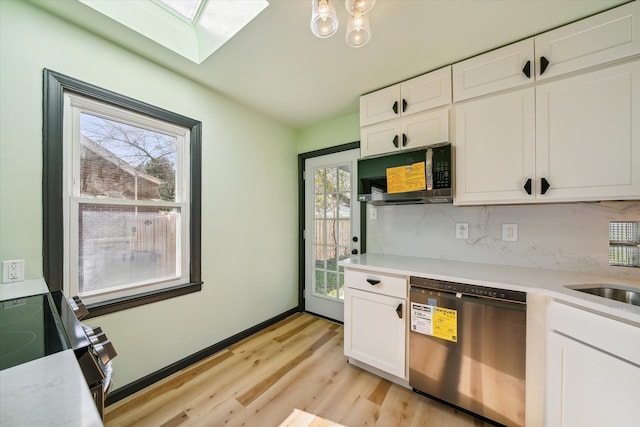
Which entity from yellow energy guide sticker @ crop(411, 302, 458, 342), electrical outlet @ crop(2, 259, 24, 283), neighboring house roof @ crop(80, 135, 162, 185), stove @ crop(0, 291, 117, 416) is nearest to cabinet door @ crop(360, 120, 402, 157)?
yellow energy guide sticker @ crop(411, 302, 458, 342)

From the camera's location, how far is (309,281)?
311cm

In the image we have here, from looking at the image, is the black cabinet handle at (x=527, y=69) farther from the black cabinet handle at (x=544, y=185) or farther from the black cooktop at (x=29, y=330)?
the black cooktop at (x=29, y=330)

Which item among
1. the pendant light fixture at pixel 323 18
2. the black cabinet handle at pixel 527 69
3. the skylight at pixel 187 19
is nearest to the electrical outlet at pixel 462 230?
the black cabinet handle at pixel 527 69

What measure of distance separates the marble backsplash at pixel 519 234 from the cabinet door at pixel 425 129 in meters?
0.60

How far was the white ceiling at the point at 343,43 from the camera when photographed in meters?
1.36

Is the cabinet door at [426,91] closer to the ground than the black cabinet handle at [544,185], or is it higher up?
higher up

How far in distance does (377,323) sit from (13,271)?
7.33 ft

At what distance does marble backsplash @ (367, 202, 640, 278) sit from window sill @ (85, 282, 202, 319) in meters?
1.81

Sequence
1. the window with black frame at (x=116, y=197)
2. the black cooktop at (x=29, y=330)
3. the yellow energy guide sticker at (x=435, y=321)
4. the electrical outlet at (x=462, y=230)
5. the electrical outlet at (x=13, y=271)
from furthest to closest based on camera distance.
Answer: the electrical outlet at (x=462, y=230) → the yellow energy guide sticker at (x=435, y=321) → the window with black frame at (x=116, y=197) → the electrical outlet at (x=13, y=271) → the black cooktop at (x=29, y=330)

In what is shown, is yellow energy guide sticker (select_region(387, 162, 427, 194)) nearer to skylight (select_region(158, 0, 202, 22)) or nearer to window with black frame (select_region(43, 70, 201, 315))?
window with black frame (select_region(43, 70, 201, 315))

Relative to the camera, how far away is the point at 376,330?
1.86 metres

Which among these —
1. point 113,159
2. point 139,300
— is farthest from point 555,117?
point 139,300

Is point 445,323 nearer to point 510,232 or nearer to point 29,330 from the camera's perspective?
point 510,232

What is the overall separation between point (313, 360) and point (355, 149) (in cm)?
215
